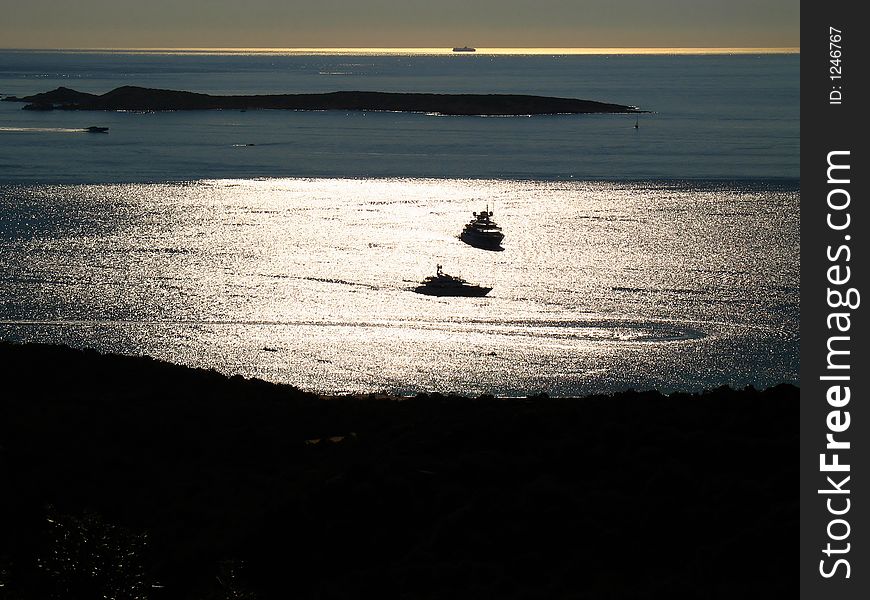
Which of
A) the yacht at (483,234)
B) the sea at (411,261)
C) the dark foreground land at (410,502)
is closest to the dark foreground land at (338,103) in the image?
the sea at (411,261)

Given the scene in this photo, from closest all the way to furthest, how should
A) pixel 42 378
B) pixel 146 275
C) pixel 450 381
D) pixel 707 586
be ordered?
1. pixel 707 586
2. pixel 42 378
3. pixel 450 381
4. pixel 146 275

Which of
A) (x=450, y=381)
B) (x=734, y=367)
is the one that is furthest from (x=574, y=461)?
(x=734, y=367)

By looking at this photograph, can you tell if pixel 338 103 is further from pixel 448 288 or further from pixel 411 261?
pixel 448 288

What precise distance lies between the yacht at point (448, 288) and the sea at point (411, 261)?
68 centimetres

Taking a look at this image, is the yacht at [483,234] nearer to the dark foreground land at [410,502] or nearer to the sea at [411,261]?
the sea at [411,261]

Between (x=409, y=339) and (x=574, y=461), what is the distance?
24.4 metres

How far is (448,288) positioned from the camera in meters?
45.6

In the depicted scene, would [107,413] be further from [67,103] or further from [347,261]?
[67,103]

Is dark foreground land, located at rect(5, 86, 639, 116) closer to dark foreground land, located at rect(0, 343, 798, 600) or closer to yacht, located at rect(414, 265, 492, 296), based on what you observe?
yacht, located at rect(414, 265, 492, 296)

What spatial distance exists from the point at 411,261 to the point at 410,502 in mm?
37223

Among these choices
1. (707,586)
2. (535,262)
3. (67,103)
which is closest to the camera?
(707,586)

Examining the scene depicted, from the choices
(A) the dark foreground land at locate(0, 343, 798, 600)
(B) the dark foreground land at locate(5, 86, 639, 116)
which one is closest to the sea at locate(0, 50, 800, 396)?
(A) the dark foreground land at locate(0, 343, 798, 600)

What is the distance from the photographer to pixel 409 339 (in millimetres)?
40031

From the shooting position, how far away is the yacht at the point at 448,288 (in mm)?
45562
